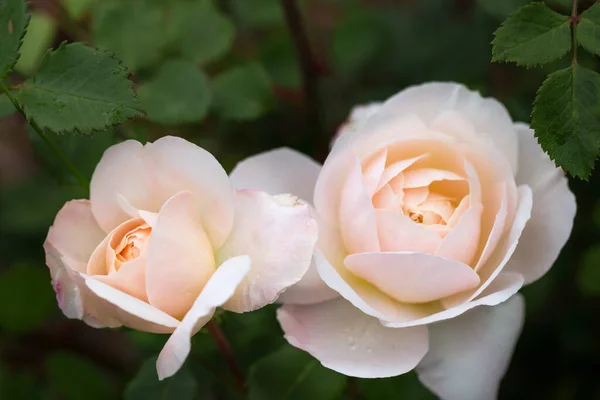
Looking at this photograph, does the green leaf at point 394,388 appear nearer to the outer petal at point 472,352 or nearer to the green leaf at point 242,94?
the outer petal at point 472,352

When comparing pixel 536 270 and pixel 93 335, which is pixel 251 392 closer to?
pixel 536 270

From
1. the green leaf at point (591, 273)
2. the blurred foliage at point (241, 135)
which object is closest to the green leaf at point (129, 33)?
the blurred foliage at point (241, 135)

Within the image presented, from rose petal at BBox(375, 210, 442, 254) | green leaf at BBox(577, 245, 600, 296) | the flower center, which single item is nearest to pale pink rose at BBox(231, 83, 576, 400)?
rose petal at BBox(375, 210, 442, 254)

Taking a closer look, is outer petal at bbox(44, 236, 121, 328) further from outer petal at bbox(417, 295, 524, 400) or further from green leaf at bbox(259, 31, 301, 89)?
green leaf at bbox(259, 31, 301, 89)

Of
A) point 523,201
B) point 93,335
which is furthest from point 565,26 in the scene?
point 93,335

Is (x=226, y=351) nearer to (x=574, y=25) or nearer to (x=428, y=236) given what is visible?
(x=428, y=236)
